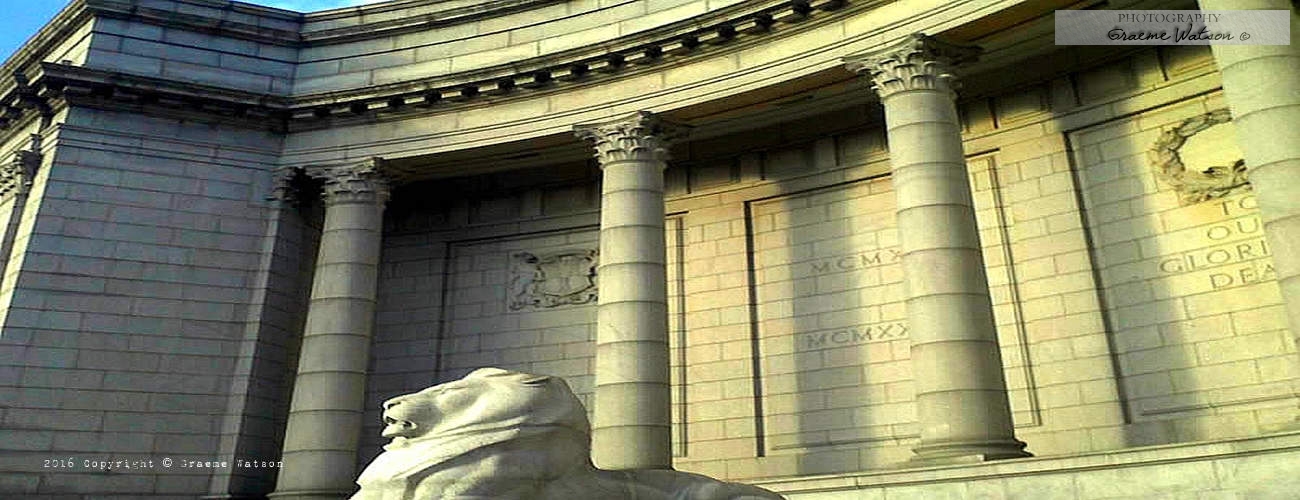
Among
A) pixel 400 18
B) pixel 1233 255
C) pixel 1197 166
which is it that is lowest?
pixel 1233 255

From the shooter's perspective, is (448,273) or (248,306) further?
(448,273)

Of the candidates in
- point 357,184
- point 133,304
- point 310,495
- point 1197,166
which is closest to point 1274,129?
point 1197,166

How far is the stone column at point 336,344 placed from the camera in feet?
56.4

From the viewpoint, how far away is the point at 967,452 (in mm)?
12602

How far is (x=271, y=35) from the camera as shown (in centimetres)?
2139

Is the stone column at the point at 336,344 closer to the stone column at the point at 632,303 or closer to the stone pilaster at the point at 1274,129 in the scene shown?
the stone column at the point at 632,303

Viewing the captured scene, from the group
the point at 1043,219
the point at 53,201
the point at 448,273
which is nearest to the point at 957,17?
the point at 1043,219

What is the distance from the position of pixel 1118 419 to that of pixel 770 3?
30.4ft

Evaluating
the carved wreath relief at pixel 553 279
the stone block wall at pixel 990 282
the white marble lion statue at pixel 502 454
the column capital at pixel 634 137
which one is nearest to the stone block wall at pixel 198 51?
the stone block wall at pixel 990 282

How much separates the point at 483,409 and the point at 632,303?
9.41 metres

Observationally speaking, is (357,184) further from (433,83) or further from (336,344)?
(336,344)

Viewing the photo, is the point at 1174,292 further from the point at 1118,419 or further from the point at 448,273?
the point at 448,273

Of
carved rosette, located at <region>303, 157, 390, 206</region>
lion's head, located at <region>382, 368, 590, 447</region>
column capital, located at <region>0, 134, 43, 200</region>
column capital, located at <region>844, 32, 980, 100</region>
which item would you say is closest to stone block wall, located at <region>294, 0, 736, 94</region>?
carved rosette, located at <region>303, 157, 390, 206</region>

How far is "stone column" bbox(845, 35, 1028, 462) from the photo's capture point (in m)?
13.0
